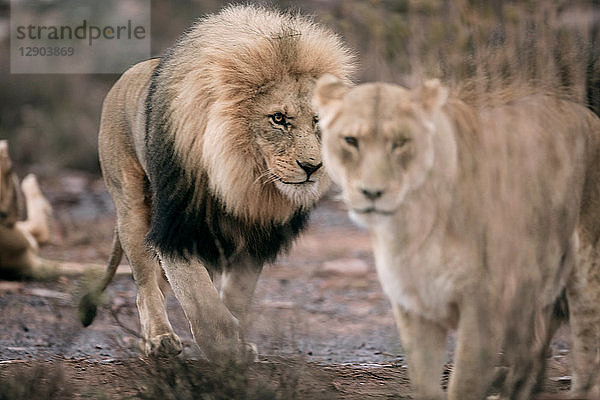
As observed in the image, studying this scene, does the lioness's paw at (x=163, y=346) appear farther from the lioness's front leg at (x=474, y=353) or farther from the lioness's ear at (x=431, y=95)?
the lioness's ear at (x=431, y=95)

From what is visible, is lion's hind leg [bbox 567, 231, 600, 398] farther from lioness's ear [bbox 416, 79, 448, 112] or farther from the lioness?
the lioness

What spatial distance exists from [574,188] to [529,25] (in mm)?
925

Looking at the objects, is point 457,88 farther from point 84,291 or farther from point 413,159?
point 84,291

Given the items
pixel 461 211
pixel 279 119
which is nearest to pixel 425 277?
pixel 461 211

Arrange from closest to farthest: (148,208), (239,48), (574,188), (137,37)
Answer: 1. (574,188)
2. (239,48)
3. (148,208)
4. (137,37)

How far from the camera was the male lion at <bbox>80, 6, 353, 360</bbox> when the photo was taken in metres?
4.32

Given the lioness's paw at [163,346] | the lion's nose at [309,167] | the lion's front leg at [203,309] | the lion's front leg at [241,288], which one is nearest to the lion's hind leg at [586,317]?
the lion's nose at [309,167]

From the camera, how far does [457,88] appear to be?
11.5 feet

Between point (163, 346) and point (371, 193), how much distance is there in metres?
2.22

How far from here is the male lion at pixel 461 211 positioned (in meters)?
2.93

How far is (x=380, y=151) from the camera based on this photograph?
2891mm

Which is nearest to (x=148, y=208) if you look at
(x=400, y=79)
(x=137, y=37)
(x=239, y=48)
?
(x=239, y=48)

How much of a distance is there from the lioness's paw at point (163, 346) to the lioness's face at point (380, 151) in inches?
80.2

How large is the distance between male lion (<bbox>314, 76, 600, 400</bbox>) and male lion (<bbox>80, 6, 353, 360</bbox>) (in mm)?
1115
